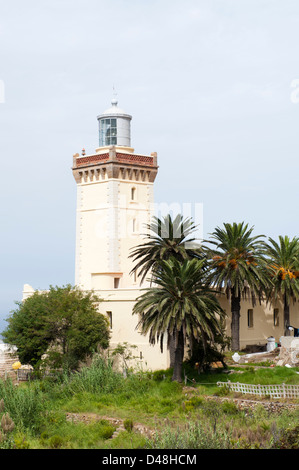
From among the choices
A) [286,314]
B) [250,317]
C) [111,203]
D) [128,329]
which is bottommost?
[128,329]

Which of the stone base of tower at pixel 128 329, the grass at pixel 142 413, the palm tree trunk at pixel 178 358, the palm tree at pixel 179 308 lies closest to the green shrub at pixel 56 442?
the grass at pixel 142 413

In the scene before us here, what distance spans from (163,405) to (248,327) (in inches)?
548

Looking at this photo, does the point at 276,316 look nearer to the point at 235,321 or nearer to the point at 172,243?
the point at 235,321

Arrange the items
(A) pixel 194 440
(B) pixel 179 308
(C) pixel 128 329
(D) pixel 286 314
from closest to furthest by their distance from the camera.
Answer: (A) pixel 194 440
(B) pixel 179 308
(C) pixel 128 329
(D) pixel 286 314

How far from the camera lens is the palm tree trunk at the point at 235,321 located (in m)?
45.2

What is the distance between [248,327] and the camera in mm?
→ 48750

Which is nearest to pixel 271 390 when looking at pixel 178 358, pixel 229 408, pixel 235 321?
pixel 229 408

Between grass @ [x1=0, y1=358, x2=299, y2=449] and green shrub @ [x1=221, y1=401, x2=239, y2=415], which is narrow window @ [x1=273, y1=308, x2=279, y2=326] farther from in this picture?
green shrub @ [x1=221, y1=401, x2=239, y2=415]

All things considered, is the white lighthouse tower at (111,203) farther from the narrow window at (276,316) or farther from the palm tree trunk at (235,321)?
the narrow window at (276,316)

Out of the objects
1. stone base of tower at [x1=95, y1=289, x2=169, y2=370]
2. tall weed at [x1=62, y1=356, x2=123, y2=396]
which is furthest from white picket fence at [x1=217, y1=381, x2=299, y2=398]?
stone base of tower at [x1=95, y1=289, x2=169, y2=370]

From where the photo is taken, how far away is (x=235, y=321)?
45375mm

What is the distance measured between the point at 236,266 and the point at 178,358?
7.33 meters

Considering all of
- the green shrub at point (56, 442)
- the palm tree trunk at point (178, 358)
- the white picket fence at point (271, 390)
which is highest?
the palm tree trunk at point (178, 358)

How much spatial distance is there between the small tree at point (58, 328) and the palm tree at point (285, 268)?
34.4ft
